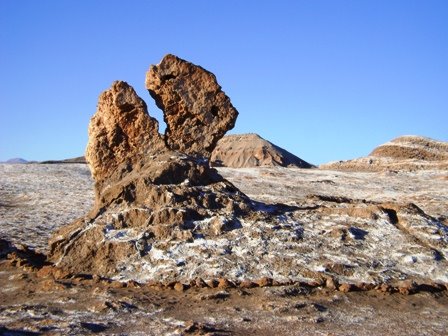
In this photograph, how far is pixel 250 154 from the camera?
171ft

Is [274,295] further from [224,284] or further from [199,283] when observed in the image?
[199,283]

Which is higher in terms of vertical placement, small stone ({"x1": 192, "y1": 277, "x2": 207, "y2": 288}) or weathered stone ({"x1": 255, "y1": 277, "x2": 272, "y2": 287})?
weathered stone ({"x1": 255, "y1": 277, "x2": 272, "y2": 287})

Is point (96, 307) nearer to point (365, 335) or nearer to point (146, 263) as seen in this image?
point (146, 263)

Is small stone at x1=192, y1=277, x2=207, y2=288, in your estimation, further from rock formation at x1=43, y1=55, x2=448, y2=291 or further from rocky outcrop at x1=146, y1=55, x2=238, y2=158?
rocky outcrop at x1=146, y1=55, x2=238, y2=158

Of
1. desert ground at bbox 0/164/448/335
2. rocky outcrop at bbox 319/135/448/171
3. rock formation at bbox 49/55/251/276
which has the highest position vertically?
rocky outcrop at bbox 319/135/448/171

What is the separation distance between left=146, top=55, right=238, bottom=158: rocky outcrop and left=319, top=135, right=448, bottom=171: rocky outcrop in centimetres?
2121

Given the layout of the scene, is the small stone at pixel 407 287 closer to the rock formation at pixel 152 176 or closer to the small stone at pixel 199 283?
the small stone at pixel 199 283

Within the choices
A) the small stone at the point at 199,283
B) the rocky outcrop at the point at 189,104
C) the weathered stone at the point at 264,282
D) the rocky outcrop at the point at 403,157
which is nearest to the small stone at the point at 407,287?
the weathered stone at the point at 264,282

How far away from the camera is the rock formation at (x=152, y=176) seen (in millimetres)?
9633

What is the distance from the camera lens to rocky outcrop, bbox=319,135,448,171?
106 ft

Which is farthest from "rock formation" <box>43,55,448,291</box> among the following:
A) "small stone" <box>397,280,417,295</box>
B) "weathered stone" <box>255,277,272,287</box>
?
"small stone" <box>397,280,417,295</box>

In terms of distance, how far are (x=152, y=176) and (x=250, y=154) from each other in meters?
41.6

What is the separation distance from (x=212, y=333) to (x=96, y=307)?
1.80 m

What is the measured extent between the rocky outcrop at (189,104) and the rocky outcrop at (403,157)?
21214 millimetres
